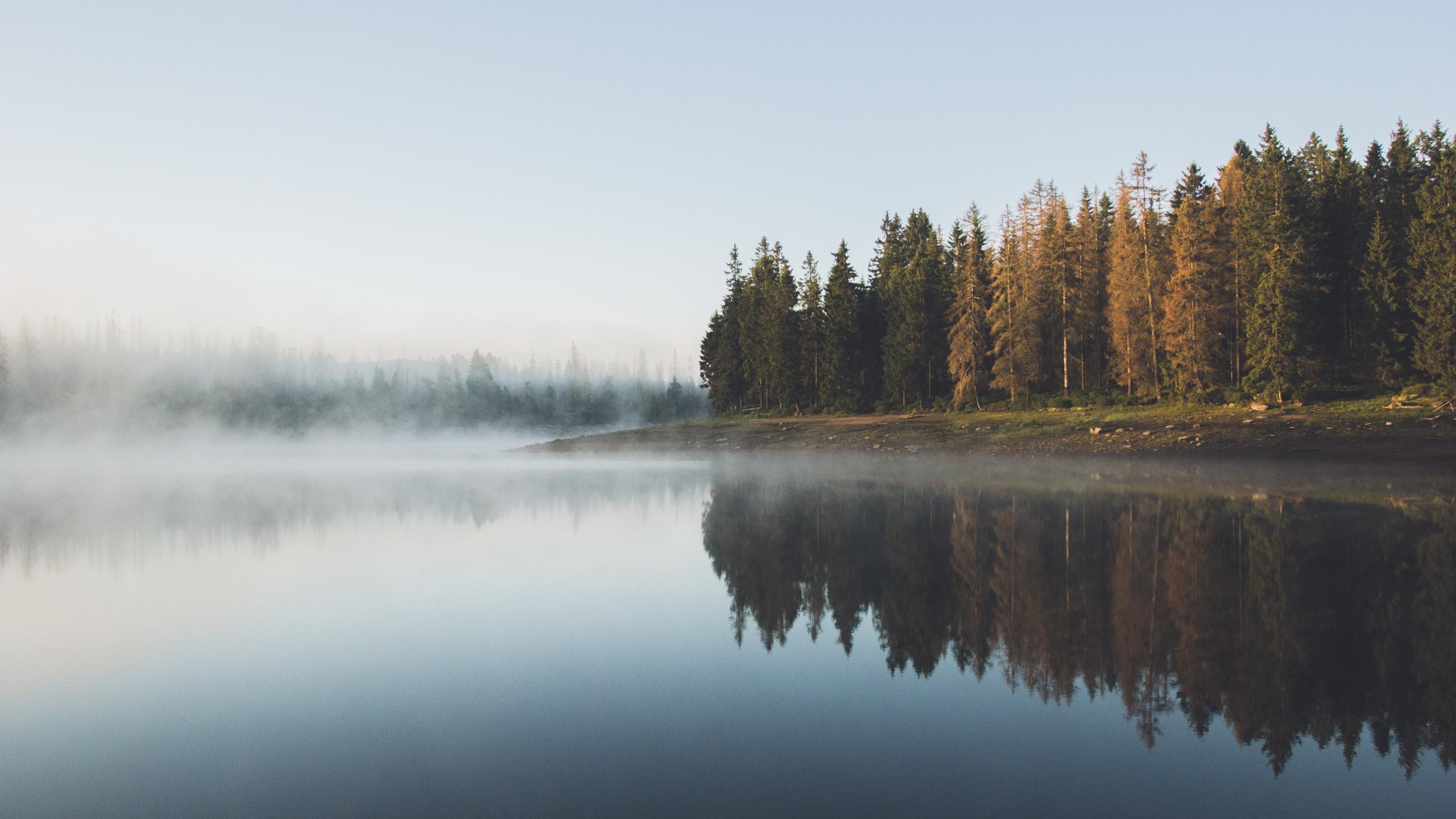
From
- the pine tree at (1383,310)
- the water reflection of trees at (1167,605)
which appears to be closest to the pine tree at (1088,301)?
the pine tree at (1383,310)

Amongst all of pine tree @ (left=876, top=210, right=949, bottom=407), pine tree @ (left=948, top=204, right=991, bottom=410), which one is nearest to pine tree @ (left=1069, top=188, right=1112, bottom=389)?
pine tree @ (left=948, top=204, right=991, bottom=410)

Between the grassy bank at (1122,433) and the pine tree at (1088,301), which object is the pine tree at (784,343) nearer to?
the grassy bank at (1122,433)

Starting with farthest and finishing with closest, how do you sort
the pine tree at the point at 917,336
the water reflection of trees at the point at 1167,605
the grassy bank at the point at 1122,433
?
1. the pine tree at the point at 917,336
2. the grassy bank at the point at 1122,433
3. the water reflection of trees at the point at 1167,605

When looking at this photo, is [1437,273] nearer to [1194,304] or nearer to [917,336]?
Answer: [1194,304]

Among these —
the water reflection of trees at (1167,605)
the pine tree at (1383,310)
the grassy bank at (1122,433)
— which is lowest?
the water reflection of trees at (1167,605)

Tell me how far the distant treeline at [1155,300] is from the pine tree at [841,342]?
17 centimetres

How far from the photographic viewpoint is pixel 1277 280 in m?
41.6

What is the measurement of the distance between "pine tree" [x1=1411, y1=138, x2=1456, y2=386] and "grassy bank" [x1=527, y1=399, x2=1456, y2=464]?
2.46m

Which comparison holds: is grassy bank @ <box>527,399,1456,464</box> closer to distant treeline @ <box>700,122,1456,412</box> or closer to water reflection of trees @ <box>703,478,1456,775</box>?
distant treeline @ <box>700,122,1456,412</box>

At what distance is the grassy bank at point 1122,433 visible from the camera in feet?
104

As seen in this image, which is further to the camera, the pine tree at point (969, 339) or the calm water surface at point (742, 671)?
the pine tree at point (969, 339)

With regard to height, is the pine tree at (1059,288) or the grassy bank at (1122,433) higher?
the pine tree at (1059,288)

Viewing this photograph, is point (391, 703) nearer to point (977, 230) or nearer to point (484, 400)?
point (977, 230)

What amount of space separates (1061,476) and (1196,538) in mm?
15058
